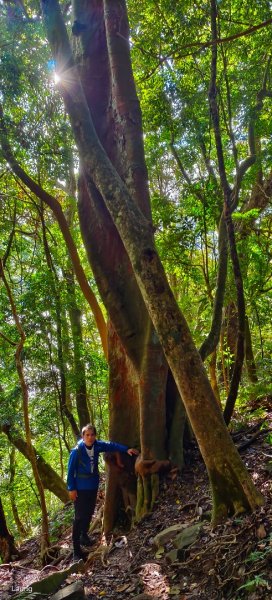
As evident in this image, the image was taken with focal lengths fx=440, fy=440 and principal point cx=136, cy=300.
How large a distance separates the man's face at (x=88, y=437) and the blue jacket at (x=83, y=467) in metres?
0.07

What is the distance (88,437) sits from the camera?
5789 millimetres

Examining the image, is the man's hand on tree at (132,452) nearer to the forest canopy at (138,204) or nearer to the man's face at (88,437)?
the forest canopy at (138,204)

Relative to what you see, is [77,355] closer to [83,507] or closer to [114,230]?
[114,230]

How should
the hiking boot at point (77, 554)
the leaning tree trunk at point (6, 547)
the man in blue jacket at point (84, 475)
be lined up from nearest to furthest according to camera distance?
1. the hiking boot at point (77, 554)
2. the man in blue jacket at point (84, 475)
3. the leaning tree trunk at point (6, 547)

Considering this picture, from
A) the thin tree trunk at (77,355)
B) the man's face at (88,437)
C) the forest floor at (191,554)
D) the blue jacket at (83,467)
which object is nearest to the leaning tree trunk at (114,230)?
the blue jacket at (83,467)

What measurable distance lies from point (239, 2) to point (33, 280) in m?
6.16

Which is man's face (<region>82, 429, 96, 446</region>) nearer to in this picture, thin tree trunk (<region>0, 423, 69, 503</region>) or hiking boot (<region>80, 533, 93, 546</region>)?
hiking boot (<region>80, 533, 93, 546</region>)

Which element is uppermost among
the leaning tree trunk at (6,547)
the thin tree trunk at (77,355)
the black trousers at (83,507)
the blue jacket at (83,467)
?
the thin tree trunk at (77,355)

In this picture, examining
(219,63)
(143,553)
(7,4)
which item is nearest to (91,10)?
(7,4)

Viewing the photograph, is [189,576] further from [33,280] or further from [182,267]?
[33,280]

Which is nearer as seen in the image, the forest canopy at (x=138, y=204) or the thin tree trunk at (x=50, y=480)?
the forest canopy at (x=138, y=204)

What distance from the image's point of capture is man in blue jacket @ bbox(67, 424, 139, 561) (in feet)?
19.0

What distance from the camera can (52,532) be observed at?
27.9ft

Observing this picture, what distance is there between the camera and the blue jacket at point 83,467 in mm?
5809
